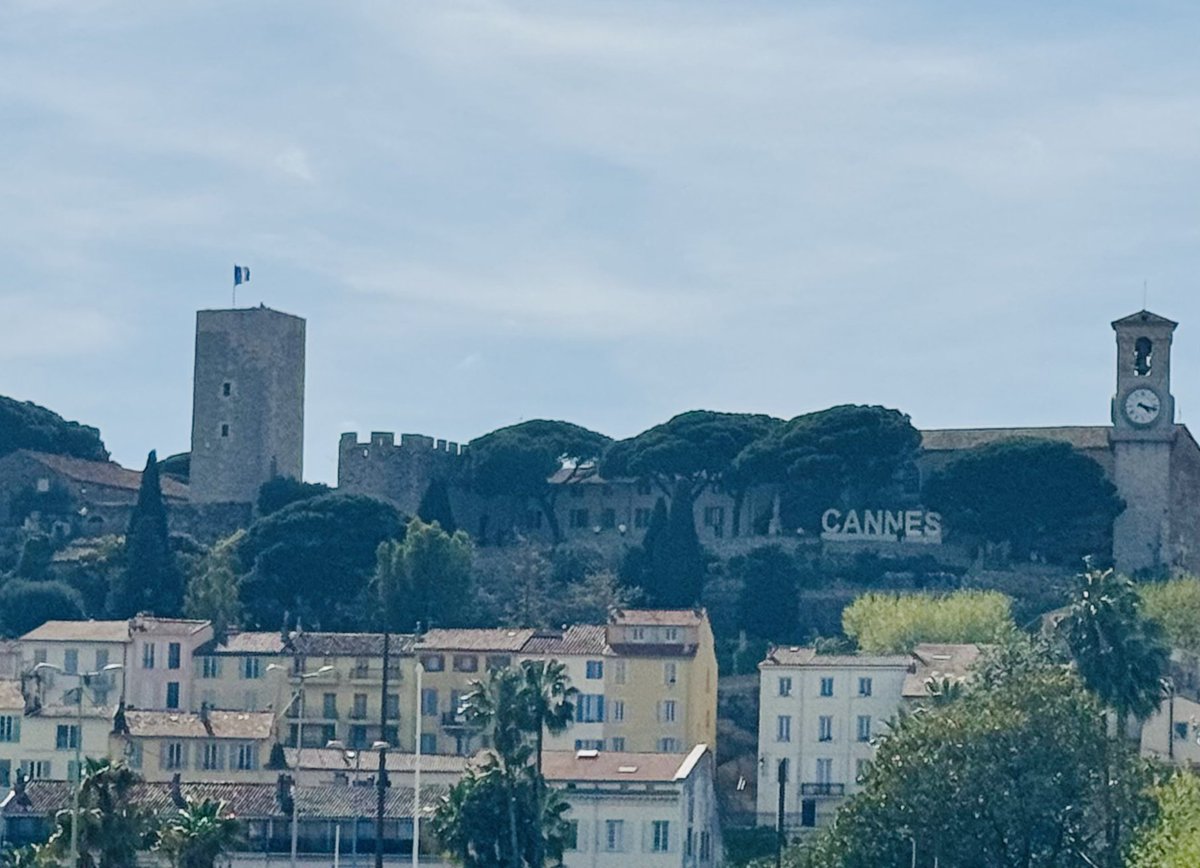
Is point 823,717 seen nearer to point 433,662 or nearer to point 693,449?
point 433,662

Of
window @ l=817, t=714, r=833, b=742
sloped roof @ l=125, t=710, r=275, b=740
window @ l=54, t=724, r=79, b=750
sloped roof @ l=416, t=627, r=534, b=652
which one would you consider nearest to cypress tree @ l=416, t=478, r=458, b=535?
sloped roof @ l=416, t=627, r=534, b=652

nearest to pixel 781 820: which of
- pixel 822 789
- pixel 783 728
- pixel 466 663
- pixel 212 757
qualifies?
A: pixel 822 789

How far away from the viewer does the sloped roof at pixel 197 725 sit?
12825 cm

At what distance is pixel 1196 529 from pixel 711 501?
19.7 meters

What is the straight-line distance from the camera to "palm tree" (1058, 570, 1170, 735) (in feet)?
388

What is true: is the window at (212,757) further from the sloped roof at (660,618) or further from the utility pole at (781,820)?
the utility pole at (781,820)

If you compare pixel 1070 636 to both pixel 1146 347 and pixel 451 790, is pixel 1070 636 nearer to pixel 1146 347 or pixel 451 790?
pixel 451 790

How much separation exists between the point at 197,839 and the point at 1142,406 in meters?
70.4

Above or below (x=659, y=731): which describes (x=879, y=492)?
above

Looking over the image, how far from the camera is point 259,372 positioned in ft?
578

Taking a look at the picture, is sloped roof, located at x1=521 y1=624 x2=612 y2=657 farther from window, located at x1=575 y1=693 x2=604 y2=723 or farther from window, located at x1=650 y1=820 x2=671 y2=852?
window, located at x1=650 y1=820 x2=671 y2=852

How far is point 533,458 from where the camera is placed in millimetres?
168875

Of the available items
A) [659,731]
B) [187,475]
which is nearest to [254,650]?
[659,731]

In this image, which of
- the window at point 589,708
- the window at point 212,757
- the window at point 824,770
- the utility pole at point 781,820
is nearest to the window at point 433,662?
the window at point 589,708
